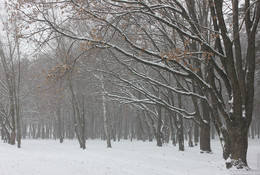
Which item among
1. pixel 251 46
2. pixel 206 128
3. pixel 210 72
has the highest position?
pixel 251 46

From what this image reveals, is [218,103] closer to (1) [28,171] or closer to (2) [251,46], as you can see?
(2) [251,46]

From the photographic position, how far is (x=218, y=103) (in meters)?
8.48

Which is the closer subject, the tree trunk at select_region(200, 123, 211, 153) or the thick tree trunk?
the thick tree trunk

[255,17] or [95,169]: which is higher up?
[255,17]

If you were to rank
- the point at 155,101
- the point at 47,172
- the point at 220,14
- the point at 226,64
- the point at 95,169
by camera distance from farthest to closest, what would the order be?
the point at 155,101 < the point at 95,169 < the point at 47,172 < the point at 226,64 < the point at 220,14

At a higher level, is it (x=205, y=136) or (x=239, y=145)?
(x=239, y=145)

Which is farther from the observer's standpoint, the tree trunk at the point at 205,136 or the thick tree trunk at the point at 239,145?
the tree trunk at the point at 205,136

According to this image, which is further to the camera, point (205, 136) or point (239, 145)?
point (205, 136)

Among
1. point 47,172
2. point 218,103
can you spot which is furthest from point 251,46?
point 47,172

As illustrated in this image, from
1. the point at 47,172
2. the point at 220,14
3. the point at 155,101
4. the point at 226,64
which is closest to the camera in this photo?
the point at 220,14

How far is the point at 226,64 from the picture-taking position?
8016 mm

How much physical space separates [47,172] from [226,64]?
22.6 feet

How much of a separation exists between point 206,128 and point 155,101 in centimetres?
315

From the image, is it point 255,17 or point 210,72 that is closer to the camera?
point 255,17
